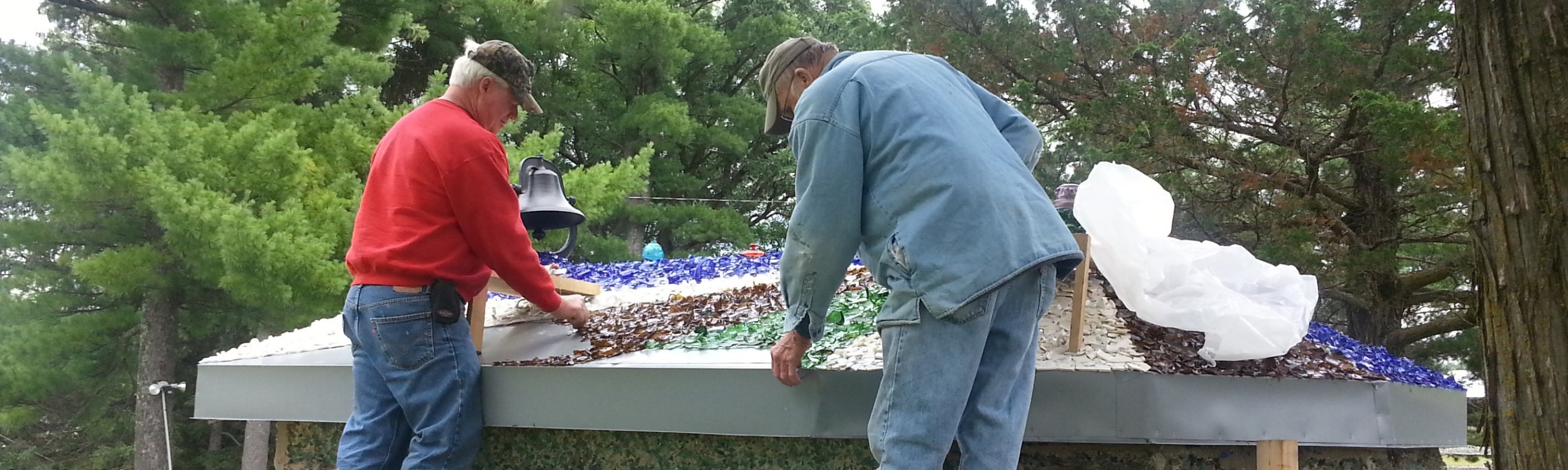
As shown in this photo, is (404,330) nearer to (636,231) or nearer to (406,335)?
(406,335)

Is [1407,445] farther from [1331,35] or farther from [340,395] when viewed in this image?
[1331,35]

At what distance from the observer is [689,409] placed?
9.09 ft

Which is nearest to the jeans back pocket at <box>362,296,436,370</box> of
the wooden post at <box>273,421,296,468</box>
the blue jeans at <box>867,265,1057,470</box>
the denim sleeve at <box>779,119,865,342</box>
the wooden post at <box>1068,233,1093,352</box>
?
the denim sleeve at <box>779,119,865,342</box>

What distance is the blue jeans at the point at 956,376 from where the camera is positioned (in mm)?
1812

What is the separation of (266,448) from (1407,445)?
10.5 m

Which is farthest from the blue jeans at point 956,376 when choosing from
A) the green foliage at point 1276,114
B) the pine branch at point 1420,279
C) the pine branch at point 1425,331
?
the pine branch at point 1425,331

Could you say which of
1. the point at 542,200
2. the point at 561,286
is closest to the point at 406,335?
the point at 561,286

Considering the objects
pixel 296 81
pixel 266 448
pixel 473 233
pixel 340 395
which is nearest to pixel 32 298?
pixel 266 448

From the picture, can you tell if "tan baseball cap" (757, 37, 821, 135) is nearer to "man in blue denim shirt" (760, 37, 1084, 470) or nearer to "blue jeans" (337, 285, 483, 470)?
"man in blue denim shirt" (760, 37, 1084, 470)

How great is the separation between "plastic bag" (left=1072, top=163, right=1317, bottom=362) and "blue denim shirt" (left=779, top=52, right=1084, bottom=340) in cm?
106

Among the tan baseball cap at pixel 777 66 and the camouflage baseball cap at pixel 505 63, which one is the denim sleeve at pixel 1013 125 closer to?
the tan baseball cap at pixel 777 66

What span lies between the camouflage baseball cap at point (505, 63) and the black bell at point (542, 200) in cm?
69

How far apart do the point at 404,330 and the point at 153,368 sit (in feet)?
31.8

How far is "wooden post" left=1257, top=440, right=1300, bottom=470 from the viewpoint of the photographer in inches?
107
